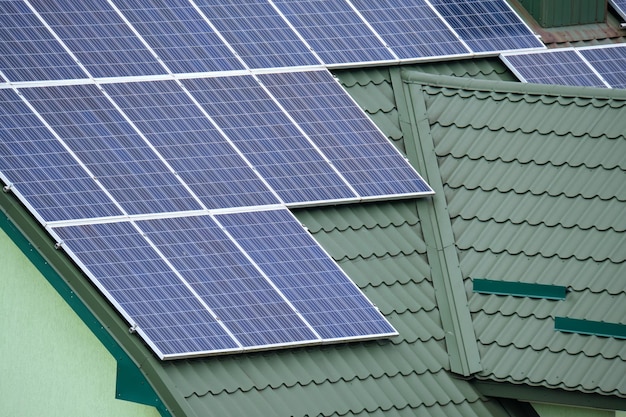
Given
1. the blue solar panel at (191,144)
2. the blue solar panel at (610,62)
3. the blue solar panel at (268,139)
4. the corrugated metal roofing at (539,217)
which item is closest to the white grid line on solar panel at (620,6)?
the blue solar panel at (610,62)

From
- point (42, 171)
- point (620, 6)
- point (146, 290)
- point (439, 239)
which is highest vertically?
point (620, 6)

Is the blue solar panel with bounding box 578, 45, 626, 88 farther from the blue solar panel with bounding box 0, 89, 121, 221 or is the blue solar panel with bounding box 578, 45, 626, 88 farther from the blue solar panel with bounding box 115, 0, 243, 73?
the blue solar panel with bounding box 0, 89, 121, 221

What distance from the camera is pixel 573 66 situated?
81.4 ft

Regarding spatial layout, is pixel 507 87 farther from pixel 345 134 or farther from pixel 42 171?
pixel 42 171

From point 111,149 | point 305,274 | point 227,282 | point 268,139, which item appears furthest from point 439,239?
point 111,149

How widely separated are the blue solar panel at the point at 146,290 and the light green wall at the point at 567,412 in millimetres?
3990

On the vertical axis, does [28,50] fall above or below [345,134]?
above

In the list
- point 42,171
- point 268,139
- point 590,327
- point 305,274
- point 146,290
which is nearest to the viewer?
point 146,290

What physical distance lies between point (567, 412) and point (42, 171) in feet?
22.8

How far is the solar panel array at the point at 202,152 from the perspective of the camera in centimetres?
1998

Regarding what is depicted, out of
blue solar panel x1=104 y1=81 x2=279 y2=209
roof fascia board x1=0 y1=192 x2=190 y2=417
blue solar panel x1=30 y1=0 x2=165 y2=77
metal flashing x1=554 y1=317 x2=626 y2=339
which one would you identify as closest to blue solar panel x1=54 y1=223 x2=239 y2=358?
roof fascia board x1=0 y1=192 x2=190 y2=417

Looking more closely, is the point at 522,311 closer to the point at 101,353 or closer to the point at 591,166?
the point at 591,166

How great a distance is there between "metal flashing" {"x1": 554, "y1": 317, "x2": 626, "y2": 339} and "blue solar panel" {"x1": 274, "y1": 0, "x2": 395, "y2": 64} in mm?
4928

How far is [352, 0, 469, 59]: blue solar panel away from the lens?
24.1 m
